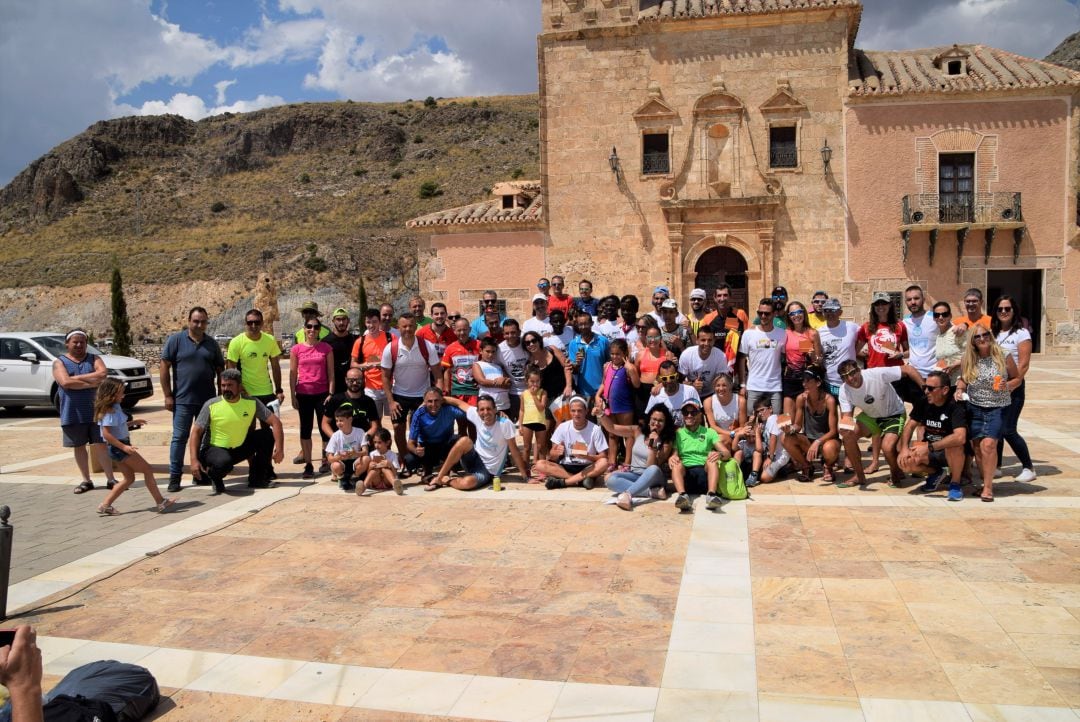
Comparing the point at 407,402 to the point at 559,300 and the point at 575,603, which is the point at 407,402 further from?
the point at 575,603

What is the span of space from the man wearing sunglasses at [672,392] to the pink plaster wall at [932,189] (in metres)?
12.1

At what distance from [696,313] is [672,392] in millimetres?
1557

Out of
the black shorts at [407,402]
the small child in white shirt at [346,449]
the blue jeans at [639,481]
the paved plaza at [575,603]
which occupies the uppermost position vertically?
the black shorts at [407,402]

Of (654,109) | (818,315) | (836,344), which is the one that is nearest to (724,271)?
(654,109)

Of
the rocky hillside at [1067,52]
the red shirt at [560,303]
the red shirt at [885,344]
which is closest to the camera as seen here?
the red shirt at [885,344]

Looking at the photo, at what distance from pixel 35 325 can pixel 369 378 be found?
45.0m

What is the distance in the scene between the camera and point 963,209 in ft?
56.5

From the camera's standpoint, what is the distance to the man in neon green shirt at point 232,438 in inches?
292

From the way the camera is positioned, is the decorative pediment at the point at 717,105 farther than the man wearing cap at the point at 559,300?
Yes

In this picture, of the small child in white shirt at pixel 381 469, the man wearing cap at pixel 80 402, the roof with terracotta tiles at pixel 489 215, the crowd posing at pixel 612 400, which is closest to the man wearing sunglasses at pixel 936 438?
the crowd posing at pixel 612 400

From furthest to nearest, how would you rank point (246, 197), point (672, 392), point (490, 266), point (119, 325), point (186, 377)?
1. point (246, 197)
2. point (119, 325)
3. point (490, 266)
4. point (186, 377)
5. point (672, 392)

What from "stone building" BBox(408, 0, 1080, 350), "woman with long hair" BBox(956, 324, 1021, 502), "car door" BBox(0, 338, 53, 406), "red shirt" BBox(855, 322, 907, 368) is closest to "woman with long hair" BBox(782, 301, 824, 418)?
"red shirt" BBox(855, 322, 907, 368)

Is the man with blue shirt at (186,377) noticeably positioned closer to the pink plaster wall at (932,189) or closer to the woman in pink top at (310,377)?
the woman in pink top at (310,377)

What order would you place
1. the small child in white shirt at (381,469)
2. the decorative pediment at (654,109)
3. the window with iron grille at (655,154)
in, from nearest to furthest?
the small child in white shirt at (381,469)
the decorative pediment at (654,109)
the window with iron grille at (655,154)
